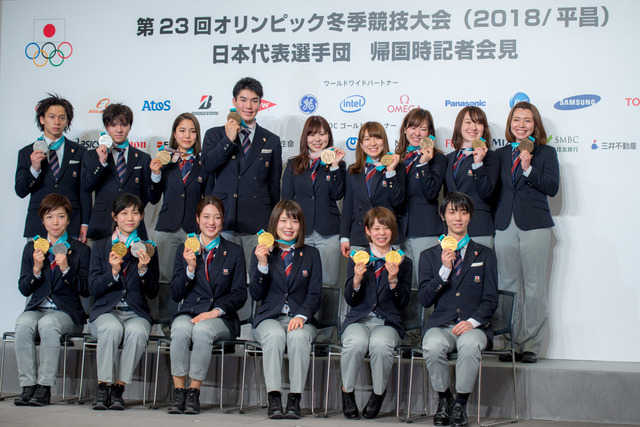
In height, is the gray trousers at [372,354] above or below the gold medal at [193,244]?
below

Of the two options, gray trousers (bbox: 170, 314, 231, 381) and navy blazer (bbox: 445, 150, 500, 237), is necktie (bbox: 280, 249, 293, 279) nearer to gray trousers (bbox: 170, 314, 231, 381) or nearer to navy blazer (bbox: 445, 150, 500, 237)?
gray trousers (bbox: 170, 314, 231, 381)

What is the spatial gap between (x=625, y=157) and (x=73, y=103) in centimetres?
507

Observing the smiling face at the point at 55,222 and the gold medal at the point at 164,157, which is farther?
the gold medal at the point at 164,157

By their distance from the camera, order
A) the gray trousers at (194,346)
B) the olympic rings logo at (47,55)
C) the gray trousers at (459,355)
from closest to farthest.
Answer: the gray trousers at (459,355) < the gray trousers at (194,346) < the olympic rings logo at (47,55)

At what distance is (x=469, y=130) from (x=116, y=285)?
2.98 meters

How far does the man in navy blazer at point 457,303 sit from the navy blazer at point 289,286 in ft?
2.52

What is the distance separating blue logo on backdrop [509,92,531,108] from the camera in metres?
6.27

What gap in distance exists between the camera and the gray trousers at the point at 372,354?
490 centimetres

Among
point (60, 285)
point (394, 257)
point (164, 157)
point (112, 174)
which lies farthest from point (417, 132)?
point (60, 285)

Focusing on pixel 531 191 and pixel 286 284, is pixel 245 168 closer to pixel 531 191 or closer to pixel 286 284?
pixel 286 284

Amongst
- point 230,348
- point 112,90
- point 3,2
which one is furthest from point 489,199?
point 3,2

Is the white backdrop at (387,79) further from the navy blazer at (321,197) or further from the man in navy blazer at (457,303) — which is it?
the man in navy blazer at (457,303)

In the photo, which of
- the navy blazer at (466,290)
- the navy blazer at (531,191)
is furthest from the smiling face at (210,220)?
the navy blazer at (531,191)

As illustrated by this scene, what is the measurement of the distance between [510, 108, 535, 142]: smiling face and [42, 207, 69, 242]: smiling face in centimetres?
360
